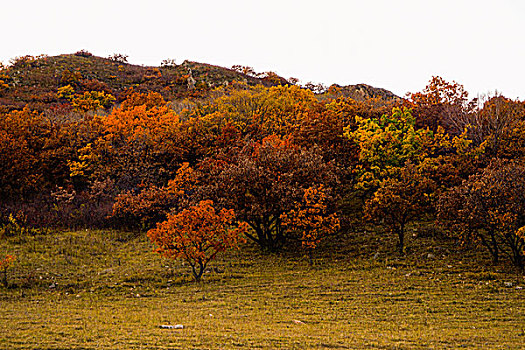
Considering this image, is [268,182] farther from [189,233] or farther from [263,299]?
[263,299]

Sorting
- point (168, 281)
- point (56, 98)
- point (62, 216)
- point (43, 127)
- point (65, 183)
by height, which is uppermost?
point (56, 98)

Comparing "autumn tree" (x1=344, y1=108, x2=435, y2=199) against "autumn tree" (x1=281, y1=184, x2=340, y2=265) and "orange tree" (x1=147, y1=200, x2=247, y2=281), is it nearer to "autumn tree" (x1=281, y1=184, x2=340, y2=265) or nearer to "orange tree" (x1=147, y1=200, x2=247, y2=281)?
"autumn tree" (x1=281, y1=184, x2=340, y2=265)

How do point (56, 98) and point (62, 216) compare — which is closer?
point (62, 216)

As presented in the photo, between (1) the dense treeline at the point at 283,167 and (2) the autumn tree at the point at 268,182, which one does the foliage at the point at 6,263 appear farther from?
(2) the autumn tree at the point at 268,182

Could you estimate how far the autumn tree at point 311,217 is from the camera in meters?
25.2

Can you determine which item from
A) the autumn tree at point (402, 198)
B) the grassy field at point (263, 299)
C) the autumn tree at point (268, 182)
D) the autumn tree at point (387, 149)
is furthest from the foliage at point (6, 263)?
the autumn tree at point (387, 149)

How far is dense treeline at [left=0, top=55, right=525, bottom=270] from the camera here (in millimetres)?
24703

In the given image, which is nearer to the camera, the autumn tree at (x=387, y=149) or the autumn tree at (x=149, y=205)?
the autumn tree at (x=387, y=149)

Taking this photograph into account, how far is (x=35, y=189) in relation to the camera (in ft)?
140

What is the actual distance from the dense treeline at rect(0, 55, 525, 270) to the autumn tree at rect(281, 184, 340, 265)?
0.30 ft

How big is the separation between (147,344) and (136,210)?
26.1 metres

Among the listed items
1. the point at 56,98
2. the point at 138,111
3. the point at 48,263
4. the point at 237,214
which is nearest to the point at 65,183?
the point at 138,111

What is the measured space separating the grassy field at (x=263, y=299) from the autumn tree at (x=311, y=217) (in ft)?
6.61

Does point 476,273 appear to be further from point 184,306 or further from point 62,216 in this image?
point 62,216
